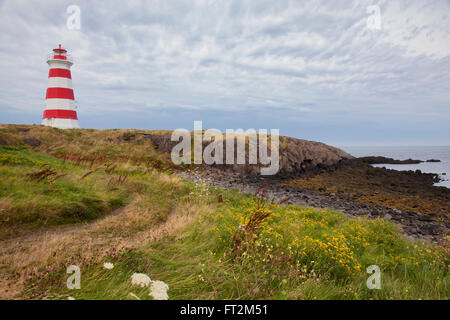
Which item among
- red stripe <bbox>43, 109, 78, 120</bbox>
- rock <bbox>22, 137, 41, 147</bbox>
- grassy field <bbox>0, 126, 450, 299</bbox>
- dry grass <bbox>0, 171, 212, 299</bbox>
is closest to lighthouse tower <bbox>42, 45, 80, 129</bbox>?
red stripe <bbox>43, 109, 78, 120</bbox>

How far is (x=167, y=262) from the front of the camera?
411cm

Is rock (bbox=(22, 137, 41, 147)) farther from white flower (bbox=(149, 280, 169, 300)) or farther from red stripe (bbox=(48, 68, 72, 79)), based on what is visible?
white flower (bbox=(149, 280, 169, 300))

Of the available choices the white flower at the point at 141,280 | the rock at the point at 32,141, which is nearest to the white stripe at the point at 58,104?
the rock at the point at 32,141

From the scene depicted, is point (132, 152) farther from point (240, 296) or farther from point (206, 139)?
point (240, 296)

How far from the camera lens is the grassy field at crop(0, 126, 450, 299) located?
3428 mm

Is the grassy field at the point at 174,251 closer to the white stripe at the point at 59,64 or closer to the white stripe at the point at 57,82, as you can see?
the white stripe at the point at 57,82
